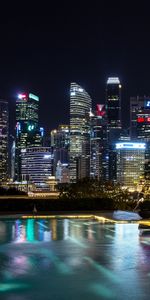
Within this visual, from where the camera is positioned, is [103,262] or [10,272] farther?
[103,262]

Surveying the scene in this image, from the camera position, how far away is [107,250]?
17969 mm

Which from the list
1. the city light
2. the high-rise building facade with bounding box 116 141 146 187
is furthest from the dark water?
the city light

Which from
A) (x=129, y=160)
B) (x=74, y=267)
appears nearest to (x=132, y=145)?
(x=129, y=160)

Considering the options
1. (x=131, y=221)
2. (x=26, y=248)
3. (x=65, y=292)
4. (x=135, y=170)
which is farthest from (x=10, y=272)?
(x=135, y=170)

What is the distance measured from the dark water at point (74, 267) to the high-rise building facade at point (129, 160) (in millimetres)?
159321

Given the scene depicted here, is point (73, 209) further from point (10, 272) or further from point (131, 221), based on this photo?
point (10, 272)

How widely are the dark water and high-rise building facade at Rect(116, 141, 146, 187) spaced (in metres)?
159

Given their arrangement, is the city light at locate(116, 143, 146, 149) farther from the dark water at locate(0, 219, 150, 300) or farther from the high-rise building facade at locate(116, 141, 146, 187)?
the dark water at locate(0, 219, 150, 300)

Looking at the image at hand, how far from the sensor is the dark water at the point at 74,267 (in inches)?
429

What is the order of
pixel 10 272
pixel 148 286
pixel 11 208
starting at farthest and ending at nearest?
pixel 11 208 → pixel 10 272 → pixel 148 286

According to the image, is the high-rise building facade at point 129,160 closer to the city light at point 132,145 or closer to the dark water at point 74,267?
the city light at point 132,145

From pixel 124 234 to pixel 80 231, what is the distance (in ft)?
8.34

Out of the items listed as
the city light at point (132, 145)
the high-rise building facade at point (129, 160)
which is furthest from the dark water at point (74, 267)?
the city light at point (132, 145)

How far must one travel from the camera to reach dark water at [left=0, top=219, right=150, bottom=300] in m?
10.9
